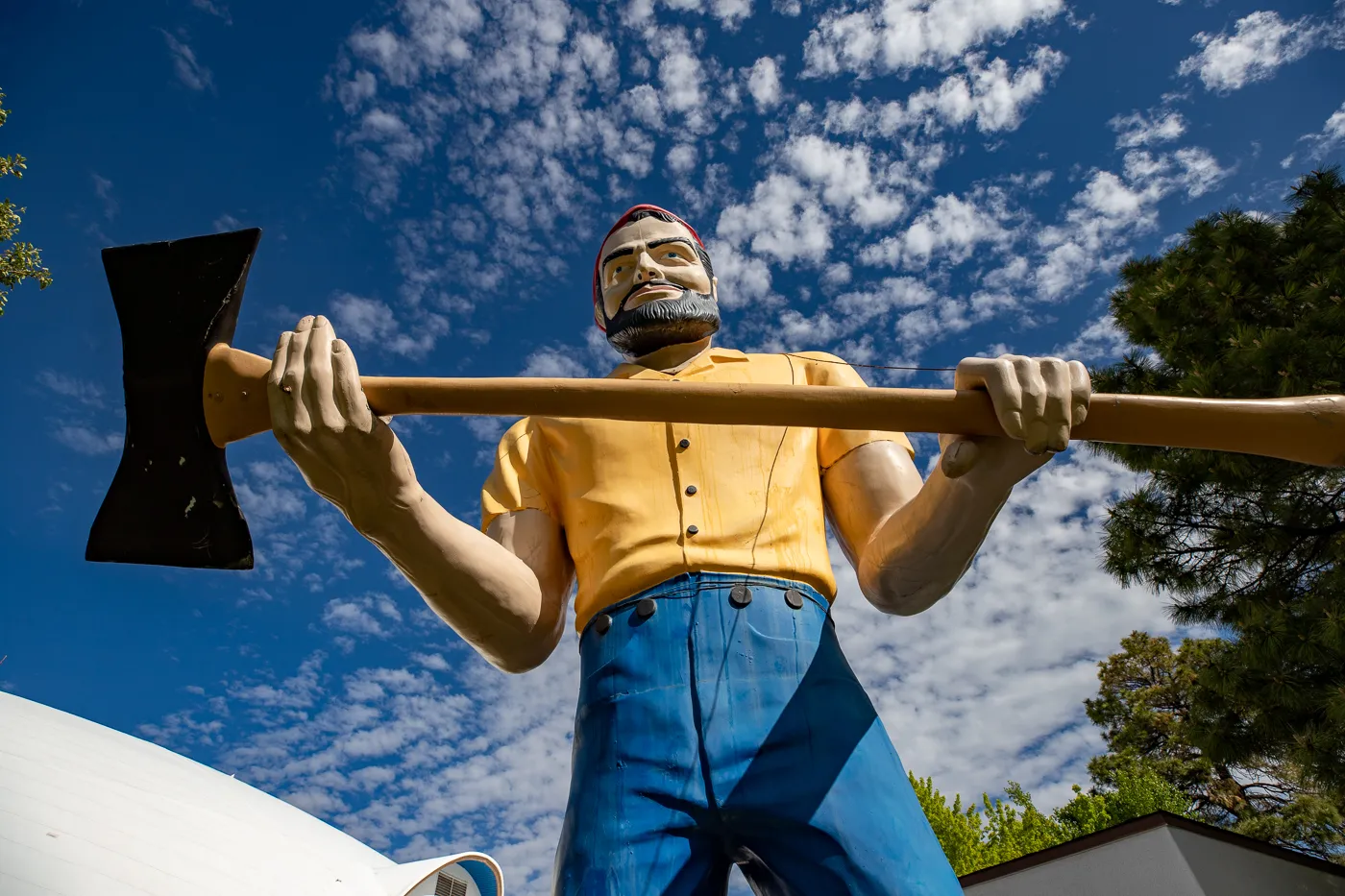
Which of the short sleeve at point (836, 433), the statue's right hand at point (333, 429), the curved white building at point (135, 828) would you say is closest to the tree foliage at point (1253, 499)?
the short sleeve at point (836, 433)

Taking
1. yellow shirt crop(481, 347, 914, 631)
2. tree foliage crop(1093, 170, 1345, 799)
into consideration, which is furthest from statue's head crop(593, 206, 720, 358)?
tree foliage crop(1093, 170, 1345, 799)

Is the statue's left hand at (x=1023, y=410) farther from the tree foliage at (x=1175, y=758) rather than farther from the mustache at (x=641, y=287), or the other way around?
the tree foliage at (x=1175, y=758)

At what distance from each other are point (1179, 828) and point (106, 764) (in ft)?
55.2

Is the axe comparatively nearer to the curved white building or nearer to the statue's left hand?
the statue's left hand

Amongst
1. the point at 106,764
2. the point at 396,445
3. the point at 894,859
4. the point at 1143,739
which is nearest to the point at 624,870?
the point at 894,859

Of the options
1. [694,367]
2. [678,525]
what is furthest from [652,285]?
[678,525]

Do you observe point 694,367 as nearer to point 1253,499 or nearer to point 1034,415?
point 1034,415

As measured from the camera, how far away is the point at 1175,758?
18.4m

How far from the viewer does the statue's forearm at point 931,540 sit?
1975mm

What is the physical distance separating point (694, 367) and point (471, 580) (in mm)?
951

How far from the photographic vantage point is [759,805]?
1.79 metres

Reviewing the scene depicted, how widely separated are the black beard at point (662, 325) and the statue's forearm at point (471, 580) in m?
0.82

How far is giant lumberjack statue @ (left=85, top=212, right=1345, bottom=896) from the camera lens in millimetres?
1803

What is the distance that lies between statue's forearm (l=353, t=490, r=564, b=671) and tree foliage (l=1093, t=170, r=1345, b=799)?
668 centimetres
